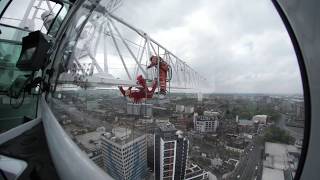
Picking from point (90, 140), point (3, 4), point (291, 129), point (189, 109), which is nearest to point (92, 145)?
point (90, 140)

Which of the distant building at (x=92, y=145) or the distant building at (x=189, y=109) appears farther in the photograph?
the distant building at (x=92, y=145)

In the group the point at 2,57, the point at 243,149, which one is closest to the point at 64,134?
the point at 243,149

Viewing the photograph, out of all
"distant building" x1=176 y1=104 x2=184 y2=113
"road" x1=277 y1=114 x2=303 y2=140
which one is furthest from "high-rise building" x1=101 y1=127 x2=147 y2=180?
"road" x1=277 y1=114 x2=303 y2=140

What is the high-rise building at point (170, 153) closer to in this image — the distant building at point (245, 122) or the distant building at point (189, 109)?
the distant building at point (189, 109)

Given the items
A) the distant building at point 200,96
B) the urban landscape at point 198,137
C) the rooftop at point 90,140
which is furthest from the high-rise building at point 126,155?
the distant building at point 200,96

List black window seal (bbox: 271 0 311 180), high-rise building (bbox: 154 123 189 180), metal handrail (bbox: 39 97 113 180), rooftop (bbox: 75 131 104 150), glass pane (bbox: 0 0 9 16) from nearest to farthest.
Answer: black window seal (bbox: 271 0 311 180) < high-rise building (bbox: 154 123 189 180) < metal handrail (bbox: 39 97 113 180) < rooftop (bbox: 75 131 104 150) < glass pane (bbox: 0 0 9 16)

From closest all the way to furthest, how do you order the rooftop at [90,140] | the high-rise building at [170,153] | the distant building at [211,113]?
the distant building at [211,113] → the high-rise building at [170,153] → the rooftop at [90,140]

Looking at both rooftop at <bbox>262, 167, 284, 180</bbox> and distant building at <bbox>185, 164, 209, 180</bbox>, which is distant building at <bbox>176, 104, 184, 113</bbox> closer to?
distant building at <bbox>185, 164, 209, 180</bbox>

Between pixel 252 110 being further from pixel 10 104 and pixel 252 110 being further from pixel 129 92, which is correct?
pixel 10 104
